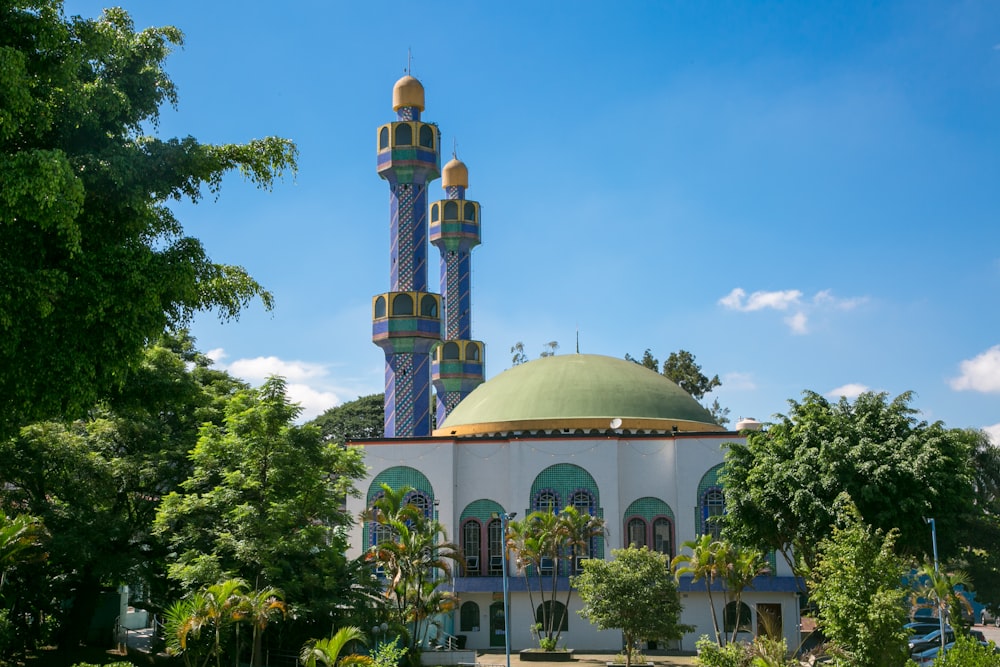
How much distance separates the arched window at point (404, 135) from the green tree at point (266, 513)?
74.3 ft

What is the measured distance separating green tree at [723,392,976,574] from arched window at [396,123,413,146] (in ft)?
76.7

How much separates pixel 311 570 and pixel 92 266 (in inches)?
521

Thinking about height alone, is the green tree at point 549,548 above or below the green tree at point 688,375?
below

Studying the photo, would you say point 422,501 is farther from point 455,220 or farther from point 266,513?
point 455,220

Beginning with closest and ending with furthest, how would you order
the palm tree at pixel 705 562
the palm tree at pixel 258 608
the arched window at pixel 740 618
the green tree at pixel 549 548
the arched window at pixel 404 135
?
the palm tree at pixel 258 608
the palm tree at pixel 705 562
the green tree at pixel 549 548
the arched window at pixel 740 618
the arched window at pixel 404 135

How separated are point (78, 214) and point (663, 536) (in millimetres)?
29728

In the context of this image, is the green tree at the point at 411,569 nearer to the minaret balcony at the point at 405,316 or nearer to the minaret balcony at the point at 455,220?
the minaret balcony at the point at 405,316

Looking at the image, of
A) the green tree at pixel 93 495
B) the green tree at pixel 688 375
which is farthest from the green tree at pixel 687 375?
the green tree at pixel 93 495

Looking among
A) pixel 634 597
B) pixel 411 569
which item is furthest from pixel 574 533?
pixel 411 569

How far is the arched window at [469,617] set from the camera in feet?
133

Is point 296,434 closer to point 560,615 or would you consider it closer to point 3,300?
point 3,300

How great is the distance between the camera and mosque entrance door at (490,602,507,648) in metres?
40.3

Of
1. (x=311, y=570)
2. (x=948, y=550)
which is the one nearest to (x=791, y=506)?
(x=948, y=550)

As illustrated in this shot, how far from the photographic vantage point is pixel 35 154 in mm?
14453
